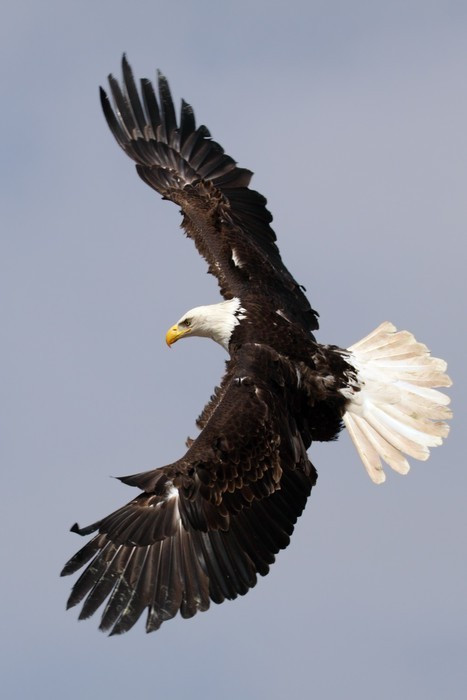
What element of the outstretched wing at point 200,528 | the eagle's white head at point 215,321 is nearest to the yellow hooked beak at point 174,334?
the eagle's white head at point 215,321

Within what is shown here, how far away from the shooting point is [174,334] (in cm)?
1331

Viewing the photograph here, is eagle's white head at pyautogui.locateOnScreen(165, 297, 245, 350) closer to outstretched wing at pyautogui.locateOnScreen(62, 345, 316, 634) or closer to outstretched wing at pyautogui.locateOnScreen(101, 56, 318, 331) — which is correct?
outstretched wing at pyautogui.locateOnScreen(101, 56, 318, 331)

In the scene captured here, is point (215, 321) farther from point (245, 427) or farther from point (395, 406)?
point (245, 427)

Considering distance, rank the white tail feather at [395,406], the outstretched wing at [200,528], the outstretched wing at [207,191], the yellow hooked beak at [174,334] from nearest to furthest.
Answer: the outstretched wing at [200,528] < the white tail feather at [395,406] < the outstretched wing at [207,191] < the yellow hooked beak at [174,334]

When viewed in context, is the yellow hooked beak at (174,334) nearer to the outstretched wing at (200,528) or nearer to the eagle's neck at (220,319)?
the eagle's neck at (220,319)

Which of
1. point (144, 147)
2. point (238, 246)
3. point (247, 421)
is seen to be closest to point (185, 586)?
point (247, 421)

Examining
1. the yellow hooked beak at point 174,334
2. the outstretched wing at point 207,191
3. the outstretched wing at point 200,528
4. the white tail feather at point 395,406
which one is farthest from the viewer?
the yellow hooked beak at point 174,334

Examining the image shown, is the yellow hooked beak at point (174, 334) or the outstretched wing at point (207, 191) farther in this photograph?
the yellow hooked beak at point (174, 334)

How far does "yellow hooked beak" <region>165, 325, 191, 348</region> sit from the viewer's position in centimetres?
1320

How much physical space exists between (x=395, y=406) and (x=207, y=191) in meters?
2.76

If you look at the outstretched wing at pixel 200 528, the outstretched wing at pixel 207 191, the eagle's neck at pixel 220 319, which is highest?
the outstretched wing at pixel 207 191

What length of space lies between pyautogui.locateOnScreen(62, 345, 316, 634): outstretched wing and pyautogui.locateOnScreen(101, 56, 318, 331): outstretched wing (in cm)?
167

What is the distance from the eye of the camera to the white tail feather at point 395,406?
12352 mm

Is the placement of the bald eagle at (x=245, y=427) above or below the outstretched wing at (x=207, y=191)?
below
